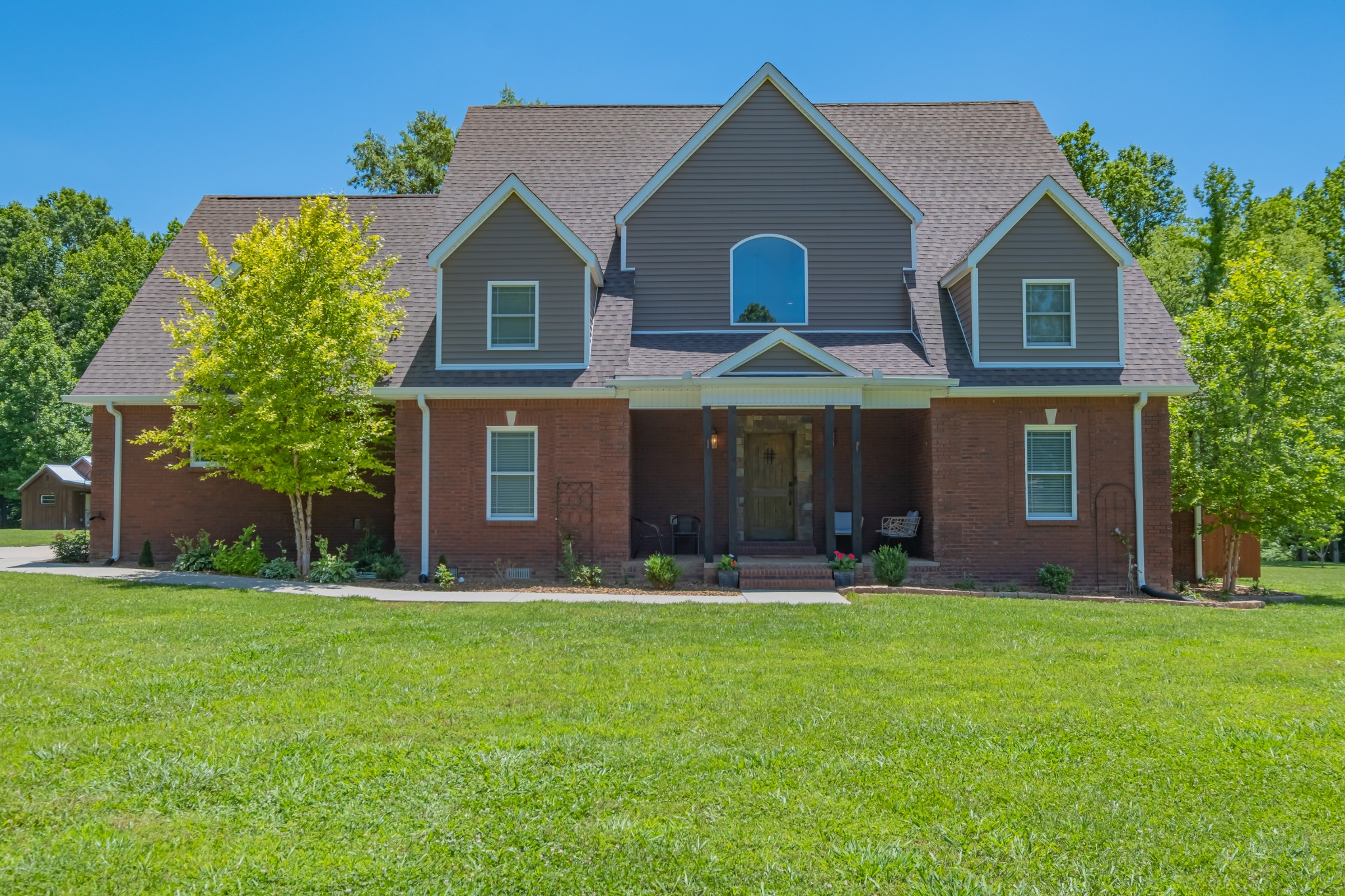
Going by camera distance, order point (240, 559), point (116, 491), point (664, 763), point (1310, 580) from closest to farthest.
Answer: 1. point (664, 763)
2. point (240, 559)
3. point (116, 491)
4. point (1310, 580)

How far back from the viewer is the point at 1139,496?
15.9 m

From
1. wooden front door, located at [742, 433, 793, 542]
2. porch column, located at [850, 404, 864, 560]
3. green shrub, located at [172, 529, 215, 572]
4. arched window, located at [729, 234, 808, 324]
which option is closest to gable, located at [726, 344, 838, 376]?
→ porch column, located at [850, 404, 864, 560]

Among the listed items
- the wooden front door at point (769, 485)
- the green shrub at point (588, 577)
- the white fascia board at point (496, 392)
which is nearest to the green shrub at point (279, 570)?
the white fascia board at point (496, 392)

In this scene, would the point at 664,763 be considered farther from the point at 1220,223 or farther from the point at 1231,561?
the point at 1220,223

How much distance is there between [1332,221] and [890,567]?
3995 centimetres

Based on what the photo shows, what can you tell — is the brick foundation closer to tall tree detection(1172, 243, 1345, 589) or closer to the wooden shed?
tall tree detection(1172, 243, 1345, 589)

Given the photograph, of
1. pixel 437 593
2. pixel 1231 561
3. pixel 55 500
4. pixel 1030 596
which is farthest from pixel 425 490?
A: pixel 55 500

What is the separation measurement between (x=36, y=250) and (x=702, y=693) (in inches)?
2525

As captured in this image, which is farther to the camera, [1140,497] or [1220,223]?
[1220,223]

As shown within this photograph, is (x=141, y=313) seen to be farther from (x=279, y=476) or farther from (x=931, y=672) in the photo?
(x=931, y=672)

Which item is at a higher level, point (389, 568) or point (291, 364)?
point (291, 364)

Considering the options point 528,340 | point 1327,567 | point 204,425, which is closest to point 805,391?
point 528,340

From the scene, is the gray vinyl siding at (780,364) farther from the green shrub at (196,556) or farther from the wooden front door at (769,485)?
the green shrub at (196,556)

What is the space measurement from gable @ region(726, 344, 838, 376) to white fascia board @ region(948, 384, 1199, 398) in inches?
96.8
